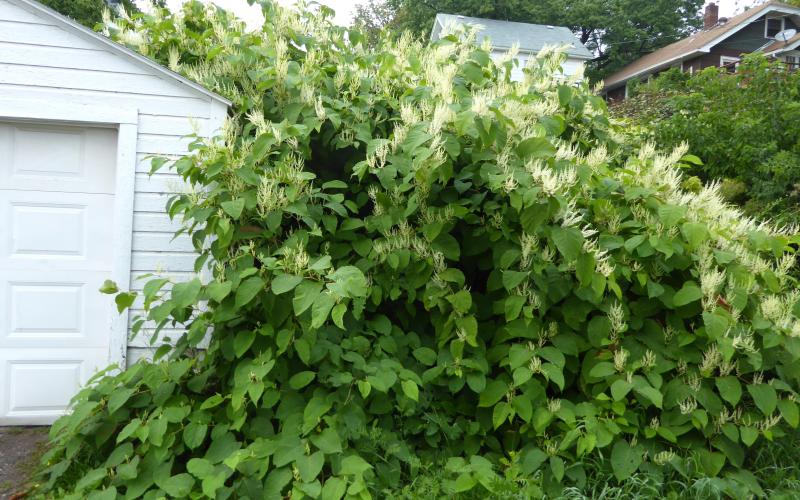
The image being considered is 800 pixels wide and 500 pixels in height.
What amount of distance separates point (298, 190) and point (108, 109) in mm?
1963

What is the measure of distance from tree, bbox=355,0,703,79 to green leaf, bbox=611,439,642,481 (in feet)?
115

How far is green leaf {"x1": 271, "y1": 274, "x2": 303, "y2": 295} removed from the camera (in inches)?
114

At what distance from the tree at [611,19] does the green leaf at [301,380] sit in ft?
115

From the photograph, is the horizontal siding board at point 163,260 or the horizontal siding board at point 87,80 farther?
the horizontal siding board at point 163,260

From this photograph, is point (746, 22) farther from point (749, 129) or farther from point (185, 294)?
point (185, 294)

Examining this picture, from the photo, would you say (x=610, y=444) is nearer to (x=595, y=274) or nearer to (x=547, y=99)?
(x=595, y=274)

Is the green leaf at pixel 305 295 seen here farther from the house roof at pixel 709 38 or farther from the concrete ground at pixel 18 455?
the house roof at pixel 709 38

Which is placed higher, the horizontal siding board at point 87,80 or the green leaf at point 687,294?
the horizontal siding board at point 87,80

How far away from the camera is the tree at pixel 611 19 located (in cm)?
3694

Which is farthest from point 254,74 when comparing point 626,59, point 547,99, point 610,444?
point 626,59

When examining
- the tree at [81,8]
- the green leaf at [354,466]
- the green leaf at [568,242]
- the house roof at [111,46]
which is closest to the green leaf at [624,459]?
the green leaf at [568,242]

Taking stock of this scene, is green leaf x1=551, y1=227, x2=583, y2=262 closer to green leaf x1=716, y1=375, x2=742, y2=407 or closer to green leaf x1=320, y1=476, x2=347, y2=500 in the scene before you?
green leaf x1=716, y1=375, x2=742, y2=407

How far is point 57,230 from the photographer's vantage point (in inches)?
179

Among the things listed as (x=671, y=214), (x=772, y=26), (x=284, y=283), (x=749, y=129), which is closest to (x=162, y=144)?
(x=284, y=283)
